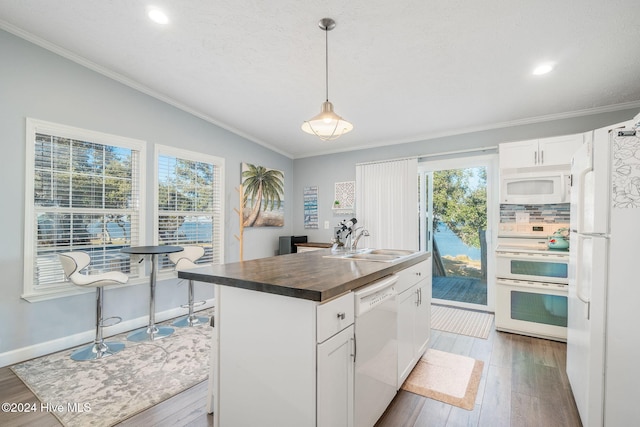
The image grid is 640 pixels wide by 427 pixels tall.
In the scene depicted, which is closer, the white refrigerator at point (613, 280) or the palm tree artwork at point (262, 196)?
the white refrigerator at point (613, 280)

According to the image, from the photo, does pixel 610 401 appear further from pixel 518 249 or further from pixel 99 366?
pixel 99 366

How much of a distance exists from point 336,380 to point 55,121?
134 inches

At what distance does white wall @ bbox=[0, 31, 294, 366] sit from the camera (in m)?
2.48

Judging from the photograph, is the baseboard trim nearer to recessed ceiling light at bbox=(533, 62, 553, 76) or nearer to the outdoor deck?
the outdoor deck

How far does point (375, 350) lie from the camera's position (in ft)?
5.44

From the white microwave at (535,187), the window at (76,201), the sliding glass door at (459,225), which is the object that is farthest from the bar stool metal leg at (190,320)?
the white microwave at (535,187)

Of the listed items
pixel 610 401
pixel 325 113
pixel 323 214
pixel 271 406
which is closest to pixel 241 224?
pixel 323 214

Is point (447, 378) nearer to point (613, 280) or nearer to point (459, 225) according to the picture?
point (613, 280)

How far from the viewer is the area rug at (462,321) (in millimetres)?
3279

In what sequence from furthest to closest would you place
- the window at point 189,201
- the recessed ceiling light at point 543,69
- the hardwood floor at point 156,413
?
the window at point 189,201, the recessed ceiling light at point 543,69, the hardwood floor at point 156,413

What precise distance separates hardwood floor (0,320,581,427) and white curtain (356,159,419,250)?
215cm

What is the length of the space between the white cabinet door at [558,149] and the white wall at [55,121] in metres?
4.36

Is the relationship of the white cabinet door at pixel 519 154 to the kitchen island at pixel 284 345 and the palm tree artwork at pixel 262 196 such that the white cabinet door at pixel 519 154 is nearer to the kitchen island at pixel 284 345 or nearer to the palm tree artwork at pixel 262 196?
the kitchen island at pixel 284 345

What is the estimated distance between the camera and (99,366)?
2445 millimetres
